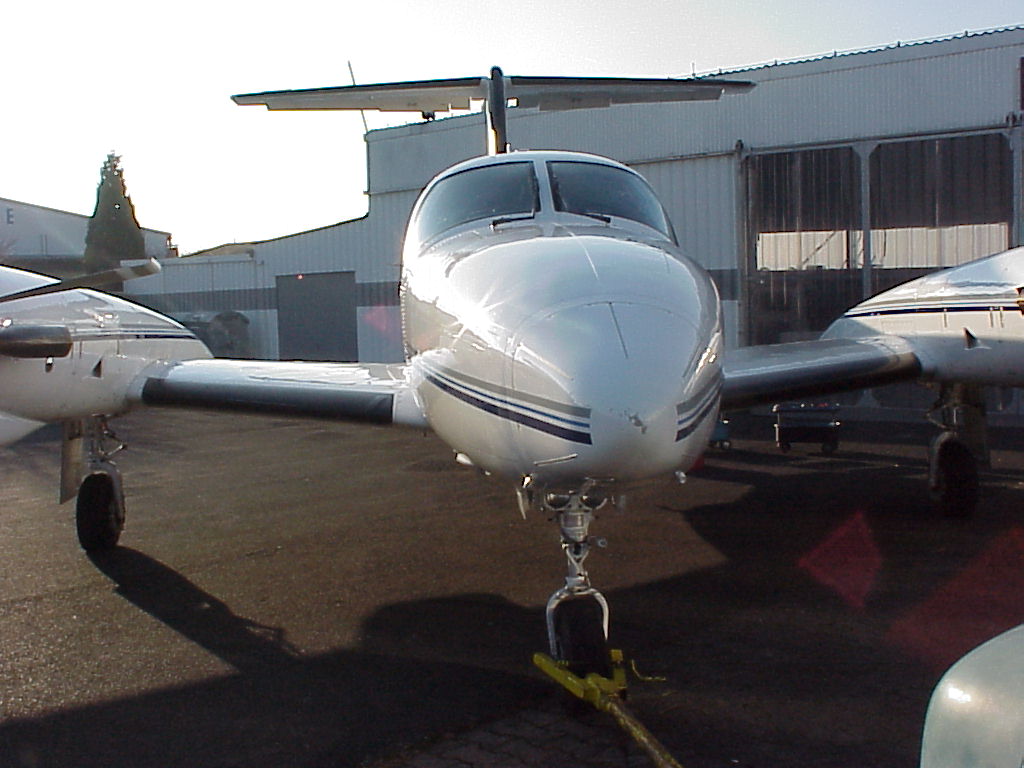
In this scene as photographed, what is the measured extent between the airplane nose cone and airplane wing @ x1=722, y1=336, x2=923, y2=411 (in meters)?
2.41

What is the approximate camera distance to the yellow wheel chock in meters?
3.92

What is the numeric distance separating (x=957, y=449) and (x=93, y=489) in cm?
719

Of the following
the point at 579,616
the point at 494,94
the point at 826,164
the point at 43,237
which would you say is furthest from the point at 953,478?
the point at 43,237

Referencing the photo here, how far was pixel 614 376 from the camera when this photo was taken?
Answer: 3.57 metres

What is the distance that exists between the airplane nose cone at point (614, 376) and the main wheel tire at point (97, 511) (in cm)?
514

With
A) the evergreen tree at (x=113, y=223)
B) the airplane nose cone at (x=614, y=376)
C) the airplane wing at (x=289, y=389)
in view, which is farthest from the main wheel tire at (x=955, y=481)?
the evergreen tree at (x=113, y=223)

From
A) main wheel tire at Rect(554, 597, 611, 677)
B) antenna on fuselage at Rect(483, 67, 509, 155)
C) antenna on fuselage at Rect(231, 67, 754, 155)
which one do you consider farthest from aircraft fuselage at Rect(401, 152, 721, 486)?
antenna on fuselage at Rect(231, 67, 754, 155)

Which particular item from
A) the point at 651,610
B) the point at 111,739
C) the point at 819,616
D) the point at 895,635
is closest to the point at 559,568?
the point at 651,610

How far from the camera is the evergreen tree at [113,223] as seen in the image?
45.7 metres

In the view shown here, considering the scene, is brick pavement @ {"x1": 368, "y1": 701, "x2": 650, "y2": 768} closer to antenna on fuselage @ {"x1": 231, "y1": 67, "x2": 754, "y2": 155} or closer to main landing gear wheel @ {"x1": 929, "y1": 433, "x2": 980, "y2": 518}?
main landing gear wheel @ {"x1": 929, "y1": 433, "x2": 980, "y2": 518}

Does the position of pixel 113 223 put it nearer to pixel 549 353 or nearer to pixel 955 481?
pixel 955 481

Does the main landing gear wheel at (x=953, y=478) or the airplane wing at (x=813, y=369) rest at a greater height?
the airplane wing at (x=813, y=369)

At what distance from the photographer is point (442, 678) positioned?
501 cm

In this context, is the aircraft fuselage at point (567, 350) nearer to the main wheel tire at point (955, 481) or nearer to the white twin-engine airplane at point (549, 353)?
the white twin-engine airplane at point (549, 353)
